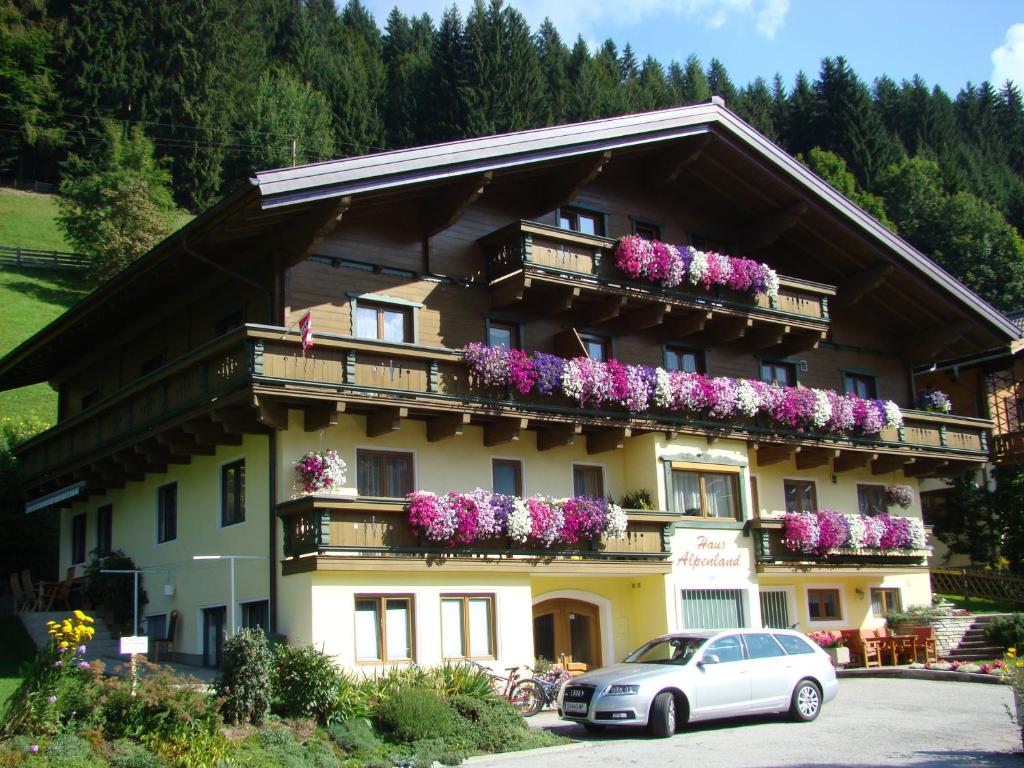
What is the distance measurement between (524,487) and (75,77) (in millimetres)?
66092

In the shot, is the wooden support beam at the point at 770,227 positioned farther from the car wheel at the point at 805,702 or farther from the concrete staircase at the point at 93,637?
the concrete staircase at the point at 93,637

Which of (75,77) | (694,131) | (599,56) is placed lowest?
(694,131)

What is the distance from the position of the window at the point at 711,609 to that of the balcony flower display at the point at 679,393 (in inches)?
160

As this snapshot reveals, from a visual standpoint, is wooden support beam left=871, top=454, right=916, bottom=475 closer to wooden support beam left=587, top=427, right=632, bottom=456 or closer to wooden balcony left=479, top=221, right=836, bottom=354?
wooden balcony left=479, top=221, right=836, bottom=354

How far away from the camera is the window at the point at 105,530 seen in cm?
2734

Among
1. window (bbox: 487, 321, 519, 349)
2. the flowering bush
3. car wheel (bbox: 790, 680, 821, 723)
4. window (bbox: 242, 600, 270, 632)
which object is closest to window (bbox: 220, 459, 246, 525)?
window (bbox: 242, 600, 270, 632)

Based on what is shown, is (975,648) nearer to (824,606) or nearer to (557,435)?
(824,606)

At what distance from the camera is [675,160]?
27.5 metres

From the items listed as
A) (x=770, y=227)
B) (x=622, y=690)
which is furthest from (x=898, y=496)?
(x=622, y=690)

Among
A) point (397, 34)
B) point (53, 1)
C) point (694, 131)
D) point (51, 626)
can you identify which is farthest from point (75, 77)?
point (51, 626)

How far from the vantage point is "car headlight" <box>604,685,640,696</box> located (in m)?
16.9

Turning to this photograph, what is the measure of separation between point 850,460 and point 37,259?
53.4 m

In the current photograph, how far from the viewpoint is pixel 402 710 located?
54.5 ft

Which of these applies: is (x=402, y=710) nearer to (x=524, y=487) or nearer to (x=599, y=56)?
(x=524, y=487)
